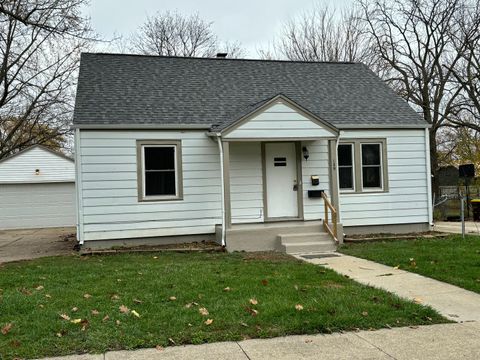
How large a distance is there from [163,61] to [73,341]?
11.4 m

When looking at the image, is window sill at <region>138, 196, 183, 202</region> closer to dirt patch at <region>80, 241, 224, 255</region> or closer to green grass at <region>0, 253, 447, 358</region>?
dirt patch at <region>80, 241, 224, 255</region>

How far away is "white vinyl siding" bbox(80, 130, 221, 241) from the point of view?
11.5 m

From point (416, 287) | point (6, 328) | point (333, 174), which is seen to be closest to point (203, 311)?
point (6, 328)

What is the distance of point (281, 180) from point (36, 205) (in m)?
14.3

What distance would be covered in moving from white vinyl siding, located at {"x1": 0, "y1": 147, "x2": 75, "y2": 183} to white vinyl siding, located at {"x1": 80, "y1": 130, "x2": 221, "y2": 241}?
11600mm

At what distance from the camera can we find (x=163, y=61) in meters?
14.8

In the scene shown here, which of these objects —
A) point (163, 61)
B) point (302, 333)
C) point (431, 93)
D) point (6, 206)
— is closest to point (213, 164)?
point (163, 61)

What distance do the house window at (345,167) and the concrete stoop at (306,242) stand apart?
225 cm

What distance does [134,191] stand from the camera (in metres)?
11.8

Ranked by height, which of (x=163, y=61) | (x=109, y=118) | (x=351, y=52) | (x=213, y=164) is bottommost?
(x=213, y=164)

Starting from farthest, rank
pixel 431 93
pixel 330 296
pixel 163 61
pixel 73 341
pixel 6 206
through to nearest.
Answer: pixel 431 93 → pixel 6 206 → pixel 163 61 → pixel 330 296 → pixel 73 341

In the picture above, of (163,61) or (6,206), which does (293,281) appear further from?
(6,206)

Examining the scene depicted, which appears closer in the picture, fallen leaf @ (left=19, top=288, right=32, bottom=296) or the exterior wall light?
fallen leaf @ (left=19, top=288, right=32, bottom=296)

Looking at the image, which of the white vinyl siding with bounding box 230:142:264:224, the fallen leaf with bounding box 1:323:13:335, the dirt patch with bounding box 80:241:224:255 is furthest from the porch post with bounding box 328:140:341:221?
the fallen leaf with bounding box 1:323:13:335
